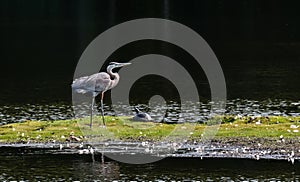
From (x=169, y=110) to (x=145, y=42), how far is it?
133 feet

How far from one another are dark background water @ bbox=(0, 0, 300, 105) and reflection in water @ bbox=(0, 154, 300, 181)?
1966cm

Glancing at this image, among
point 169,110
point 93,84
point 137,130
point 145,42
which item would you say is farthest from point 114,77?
point 145,42

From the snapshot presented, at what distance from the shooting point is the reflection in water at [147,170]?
28.0 meters

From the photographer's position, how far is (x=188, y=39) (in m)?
89.2

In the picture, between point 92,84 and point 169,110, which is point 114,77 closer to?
point 92,84

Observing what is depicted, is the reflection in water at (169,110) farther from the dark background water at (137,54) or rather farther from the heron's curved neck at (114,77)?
the heron's curved neck at (114,77)

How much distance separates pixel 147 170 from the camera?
29.2m

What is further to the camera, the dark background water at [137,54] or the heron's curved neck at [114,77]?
the heron's curved neck at [114,77]

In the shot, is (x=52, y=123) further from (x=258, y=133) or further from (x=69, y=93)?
(x=69, y=93)

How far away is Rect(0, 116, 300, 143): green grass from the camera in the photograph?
113 feet

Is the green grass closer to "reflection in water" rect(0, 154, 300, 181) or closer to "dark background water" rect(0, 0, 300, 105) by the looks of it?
"reflection in water" rect(0, 154, 300, 181)

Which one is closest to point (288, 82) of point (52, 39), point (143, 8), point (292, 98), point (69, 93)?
point (292, 98)

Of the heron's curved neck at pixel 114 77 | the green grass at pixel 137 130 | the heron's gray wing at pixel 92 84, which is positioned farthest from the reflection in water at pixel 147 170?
the heron's curved neck at pixel 114 77

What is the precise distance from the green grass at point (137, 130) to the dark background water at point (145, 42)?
1224 centimetres
